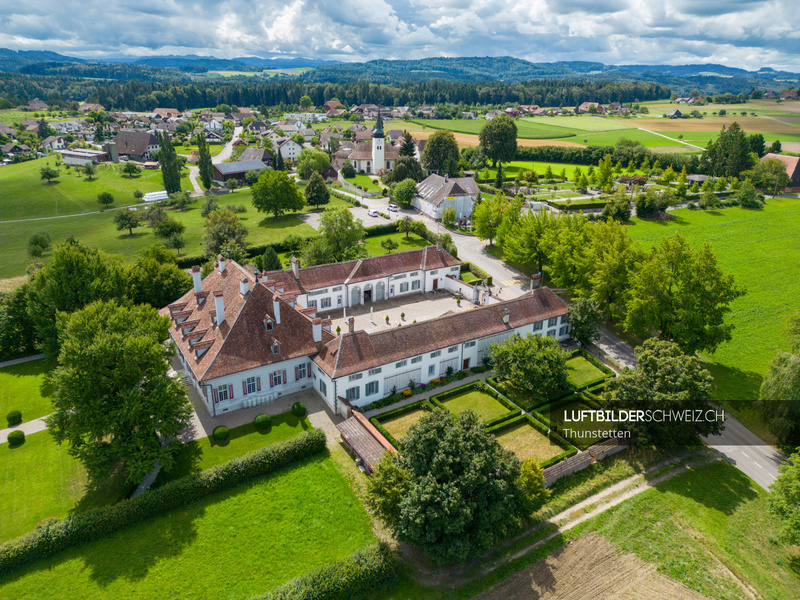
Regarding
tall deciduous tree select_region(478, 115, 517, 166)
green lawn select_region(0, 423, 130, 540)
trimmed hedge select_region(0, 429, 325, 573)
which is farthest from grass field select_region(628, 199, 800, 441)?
green lawn select_region(0, 423, 130, 540)

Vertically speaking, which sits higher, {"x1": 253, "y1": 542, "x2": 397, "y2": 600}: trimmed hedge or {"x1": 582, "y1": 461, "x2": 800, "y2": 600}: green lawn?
{"x1": 253, "y1": 542, "x2": 397, "y2": 600}: trimmed hedge

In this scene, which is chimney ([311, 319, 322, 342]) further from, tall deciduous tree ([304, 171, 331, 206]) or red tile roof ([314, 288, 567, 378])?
tall deciduous tree ([304, 171, 331, 206])

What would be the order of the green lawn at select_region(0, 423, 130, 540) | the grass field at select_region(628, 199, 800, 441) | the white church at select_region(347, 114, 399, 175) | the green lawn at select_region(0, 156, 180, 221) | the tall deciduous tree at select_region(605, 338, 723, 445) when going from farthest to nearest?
1. the white church at select_region(347, 114, 399, 175)
2. the green lawn at select_region(0, 156, 180, 221)
3. the grass field at select_region(628, 199, 800, 441)
4. the tall deciduous tree at select_region(605, 338, 723, 445)
5. the green lawn at select_region(0, 423, 130, 540)

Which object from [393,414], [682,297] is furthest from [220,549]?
[682,297]

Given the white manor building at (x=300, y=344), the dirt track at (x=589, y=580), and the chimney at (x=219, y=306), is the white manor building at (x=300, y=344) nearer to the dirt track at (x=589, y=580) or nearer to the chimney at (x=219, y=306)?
the chimney at (x=219, y=306)

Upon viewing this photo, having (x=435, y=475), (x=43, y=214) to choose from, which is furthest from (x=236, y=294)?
(x=43, y=214)

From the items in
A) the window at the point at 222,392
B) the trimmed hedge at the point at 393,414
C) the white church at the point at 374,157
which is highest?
the white church at the point at 374,157

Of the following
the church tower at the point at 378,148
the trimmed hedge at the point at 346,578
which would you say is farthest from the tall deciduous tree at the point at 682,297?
the church tower at the point at 378,148
